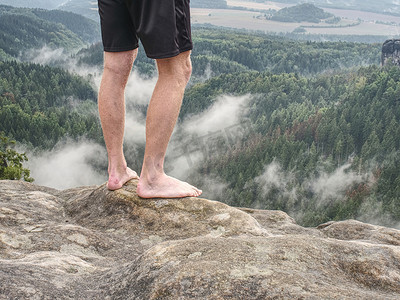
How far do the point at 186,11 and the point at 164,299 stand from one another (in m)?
2.49

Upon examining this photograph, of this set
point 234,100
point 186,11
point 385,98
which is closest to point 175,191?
point 186,11

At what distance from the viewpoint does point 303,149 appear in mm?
115688

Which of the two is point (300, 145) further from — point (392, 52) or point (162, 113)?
point (162, 113)

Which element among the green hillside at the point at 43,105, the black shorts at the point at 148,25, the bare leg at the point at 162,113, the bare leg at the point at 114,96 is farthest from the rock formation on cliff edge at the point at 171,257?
the green hillside at the point at 43,105

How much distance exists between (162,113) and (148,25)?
80cm

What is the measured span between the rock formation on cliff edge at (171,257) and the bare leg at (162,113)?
22 cm

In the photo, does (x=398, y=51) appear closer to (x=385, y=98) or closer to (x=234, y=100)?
(x=385, y=98)

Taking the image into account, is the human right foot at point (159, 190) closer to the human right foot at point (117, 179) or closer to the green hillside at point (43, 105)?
the human right foot at point (117, 179)

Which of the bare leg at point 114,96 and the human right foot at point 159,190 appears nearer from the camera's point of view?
the bare leg at point 114,96

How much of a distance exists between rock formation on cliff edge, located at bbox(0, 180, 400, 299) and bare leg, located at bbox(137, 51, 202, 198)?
0.22 meters

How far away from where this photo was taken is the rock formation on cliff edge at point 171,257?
2.02 metres

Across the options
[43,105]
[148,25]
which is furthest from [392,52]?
[148,25]

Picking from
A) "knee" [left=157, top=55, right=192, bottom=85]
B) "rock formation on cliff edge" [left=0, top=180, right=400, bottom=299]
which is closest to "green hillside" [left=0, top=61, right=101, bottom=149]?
"rock formation on cliff edge" [left=0, top=180, right=400, bottom=299]

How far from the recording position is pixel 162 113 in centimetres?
371
